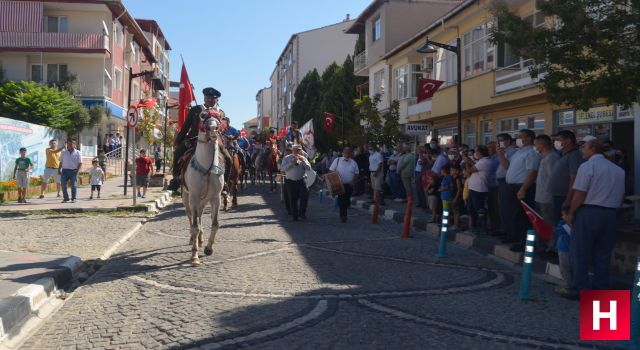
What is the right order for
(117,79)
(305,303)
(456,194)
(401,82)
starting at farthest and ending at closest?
1. (117,79)
2. (401,82)
3. (456,194)
4. (305,303)

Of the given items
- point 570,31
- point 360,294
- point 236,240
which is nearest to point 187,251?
point 236,240

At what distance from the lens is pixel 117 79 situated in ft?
144

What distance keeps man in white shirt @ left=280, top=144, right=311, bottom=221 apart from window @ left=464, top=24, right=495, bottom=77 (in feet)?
33.0

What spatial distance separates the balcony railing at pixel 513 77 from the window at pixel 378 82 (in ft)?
49.0

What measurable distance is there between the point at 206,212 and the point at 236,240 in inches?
229

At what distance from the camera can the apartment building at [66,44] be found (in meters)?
37.9

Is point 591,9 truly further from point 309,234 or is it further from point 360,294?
point 309,234

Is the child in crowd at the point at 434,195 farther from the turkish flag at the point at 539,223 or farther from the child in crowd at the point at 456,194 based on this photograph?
the turkish flag at the point at 539,223

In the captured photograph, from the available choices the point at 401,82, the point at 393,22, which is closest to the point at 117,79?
the point at 393,22

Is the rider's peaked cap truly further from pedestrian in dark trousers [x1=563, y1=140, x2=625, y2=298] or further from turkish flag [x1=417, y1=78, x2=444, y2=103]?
turkish flag [x1=417, y1=78, x2=444, y2=103]

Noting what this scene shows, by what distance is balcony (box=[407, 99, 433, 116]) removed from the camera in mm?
27448

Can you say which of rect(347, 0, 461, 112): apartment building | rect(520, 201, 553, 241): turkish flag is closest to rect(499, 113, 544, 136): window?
rect(347, 0, 461, 112): apartment building

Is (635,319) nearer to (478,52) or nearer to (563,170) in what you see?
(563,170)

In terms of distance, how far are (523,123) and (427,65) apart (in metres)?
9.23
